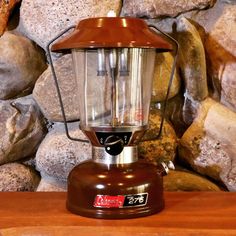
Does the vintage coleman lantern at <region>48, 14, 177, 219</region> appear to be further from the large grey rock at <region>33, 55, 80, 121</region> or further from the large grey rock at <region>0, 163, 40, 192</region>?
the large grey rock at <region>0, 163, 40, 192</region>

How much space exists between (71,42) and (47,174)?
1.16ft

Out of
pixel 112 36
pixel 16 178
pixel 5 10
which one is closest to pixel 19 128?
pixel 16 178

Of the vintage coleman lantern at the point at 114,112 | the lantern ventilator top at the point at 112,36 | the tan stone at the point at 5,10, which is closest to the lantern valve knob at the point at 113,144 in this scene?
the vintage coleman lantern at the point at 114,112

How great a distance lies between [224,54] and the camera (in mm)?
1053

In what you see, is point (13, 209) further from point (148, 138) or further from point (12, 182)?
point (148, 138)

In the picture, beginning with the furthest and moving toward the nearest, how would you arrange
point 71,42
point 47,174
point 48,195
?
point 47,174 → point 48,195 → point 71,42

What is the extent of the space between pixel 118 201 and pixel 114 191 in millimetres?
19

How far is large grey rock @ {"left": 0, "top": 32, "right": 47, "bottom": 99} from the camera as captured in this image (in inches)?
41.4

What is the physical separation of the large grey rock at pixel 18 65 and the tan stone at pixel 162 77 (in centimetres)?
25

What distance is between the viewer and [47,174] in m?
1.09

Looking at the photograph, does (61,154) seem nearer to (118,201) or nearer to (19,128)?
(19,128)

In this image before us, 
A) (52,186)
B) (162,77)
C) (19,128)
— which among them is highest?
(162,77)

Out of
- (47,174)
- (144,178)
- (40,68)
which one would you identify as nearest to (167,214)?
(144,178)

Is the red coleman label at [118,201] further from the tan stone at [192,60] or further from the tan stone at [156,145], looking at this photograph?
the tan stone at [192,60]
